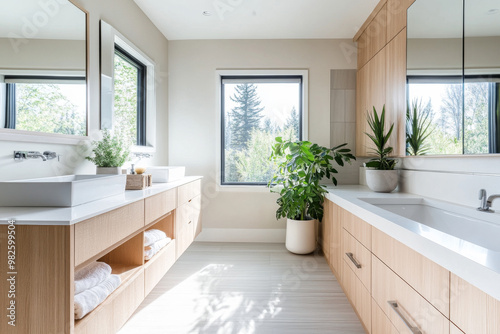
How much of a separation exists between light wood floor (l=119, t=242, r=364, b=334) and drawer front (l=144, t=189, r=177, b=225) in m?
0.72

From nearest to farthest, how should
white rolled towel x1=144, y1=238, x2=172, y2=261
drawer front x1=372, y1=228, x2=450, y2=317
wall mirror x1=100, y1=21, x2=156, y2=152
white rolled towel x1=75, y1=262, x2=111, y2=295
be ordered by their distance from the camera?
1. drawer front x1=372, y1=228, x2=450, y2=317
2. white rolled towel x1=75, y1=262, x2=111, y2=295
3. white rolled towel x1=144, y1=238, x2=172, y2=261
4. wall mirror x1=100, y1=21, x2=156, y2=152

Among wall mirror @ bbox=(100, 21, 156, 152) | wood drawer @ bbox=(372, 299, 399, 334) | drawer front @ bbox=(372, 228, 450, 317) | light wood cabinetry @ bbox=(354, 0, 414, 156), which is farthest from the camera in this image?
light wood cabinetry @ bbox=(354, 0, 414, 156)

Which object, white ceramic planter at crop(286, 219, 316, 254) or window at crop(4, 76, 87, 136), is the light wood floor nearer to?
white ceramic planter at crop(286, 219, 316, 254)

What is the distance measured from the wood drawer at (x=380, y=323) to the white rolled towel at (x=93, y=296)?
4.28ft

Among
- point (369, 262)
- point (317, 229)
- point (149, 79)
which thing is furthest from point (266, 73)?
point (369, 262)

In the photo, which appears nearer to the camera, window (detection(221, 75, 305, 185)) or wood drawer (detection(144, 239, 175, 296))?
wood drawer (detection(144, 239, 175, 296))

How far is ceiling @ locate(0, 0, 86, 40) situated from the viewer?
3.85 feet

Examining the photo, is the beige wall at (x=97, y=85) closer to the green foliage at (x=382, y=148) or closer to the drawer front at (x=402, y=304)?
the drawer front at (x=402, y=304)

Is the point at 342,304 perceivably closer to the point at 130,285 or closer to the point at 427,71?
the point at 130,285

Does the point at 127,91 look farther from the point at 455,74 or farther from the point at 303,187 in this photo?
the point at 455,74

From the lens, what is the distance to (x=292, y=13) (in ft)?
8.28

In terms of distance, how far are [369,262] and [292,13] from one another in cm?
237

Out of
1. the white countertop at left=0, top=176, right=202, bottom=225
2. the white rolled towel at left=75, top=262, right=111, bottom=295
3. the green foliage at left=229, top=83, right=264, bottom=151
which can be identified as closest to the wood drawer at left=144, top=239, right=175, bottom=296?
the white rolled towel at left=75, top=262, right=111, bottom=295

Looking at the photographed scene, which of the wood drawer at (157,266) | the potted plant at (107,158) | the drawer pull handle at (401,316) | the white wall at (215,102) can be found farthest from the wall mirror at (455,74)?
the potted plant at (107,158)
